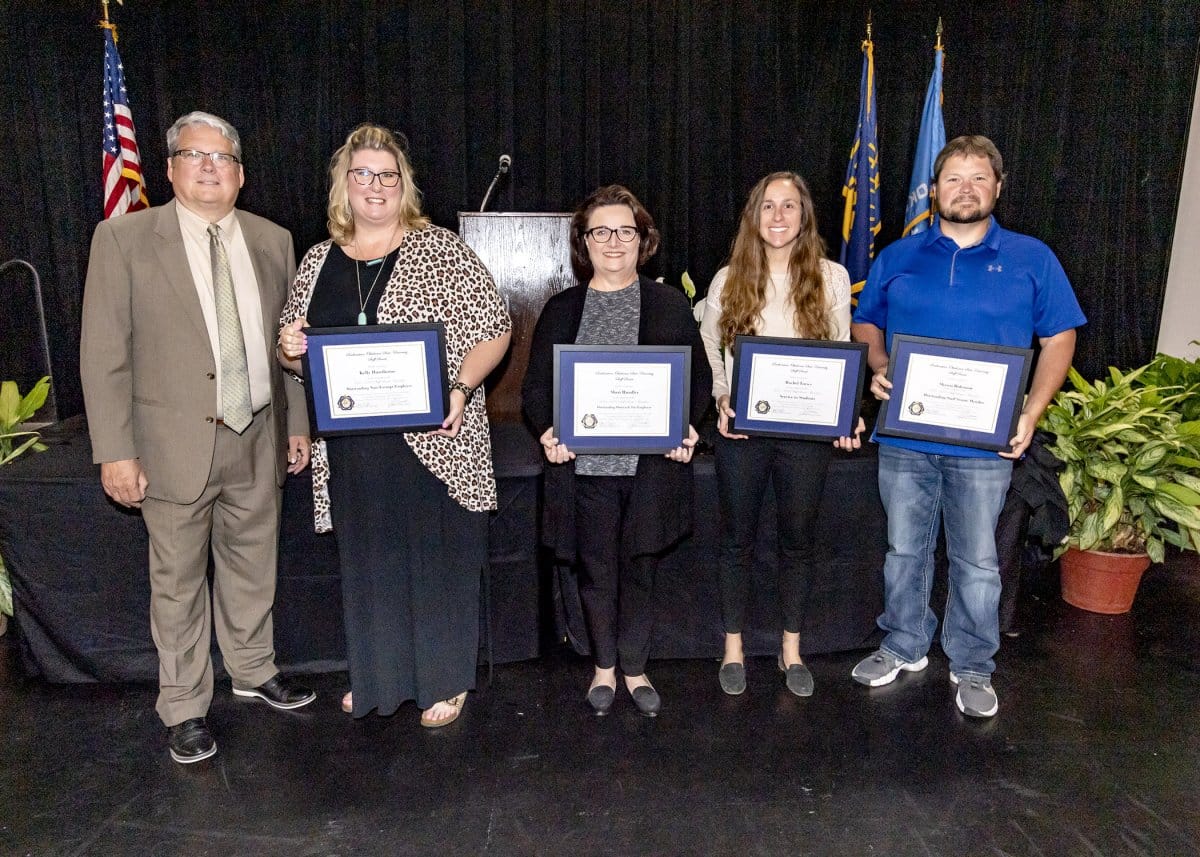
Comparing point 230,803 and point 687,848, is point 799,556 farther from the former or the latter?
point 230,803

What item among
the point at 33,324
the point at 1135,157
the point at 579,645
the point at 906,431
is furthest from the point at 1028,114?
the point at 33,324

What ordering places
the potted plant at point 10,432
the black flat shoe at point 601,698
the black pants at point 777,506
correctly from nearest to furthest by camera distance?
the black pants at point 777,506, the black flat shoe at point 601,698, the potted plant at point 10,432

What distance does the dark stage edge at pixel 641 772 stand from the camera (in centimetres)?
194

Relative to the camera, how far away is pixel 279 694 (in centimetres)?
251

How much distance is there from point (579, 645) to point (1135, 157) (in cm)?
529

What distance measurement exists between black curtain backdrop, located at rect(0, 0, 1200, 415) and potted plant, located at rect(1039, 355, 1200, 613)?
275 centimetres

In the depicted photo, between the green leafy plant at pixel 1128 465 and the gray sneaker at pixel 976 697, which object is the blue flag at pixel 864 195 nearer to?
the green leafy plant at pixel 1128 465

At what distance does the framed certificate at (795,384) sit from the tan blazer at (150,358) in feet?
4.77

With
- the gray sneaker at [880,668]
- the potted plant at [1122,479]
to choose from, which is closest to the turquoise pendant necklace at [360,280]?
the gray sneaker at [880,668]

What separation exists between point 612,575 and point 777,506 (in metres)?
0.55

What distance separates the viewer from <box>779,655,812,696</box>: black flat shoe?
259 centimetres

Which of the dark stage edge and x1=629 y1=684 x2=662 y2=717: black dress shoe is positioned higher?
x1=629 y1=684 x2=662 y2=717: black dress shoe

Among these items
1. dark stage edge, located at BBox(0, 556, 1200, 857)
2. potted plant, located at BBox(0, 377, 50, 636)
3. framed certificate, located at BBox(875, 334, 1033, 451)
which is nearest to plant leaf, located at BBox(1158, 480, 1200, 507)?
dark stage edge, located at BBox(0, 556, 1200, 857)

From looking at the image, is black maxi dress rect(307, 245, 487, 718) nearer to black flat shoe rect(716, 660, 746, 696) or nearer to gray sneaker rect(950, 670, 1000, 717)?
black flat shoe rect(716, 660, 746, 696)
